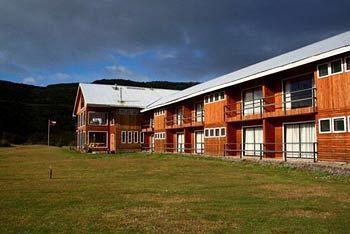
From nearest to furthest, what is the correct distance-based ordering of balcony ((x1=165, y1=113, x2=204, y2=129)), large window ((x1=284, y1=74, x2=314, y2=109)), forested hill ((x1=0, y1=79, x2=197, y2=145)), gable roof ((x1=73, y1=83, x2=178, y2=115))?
large window ((x1=284, y1=74, x2=314, y2=109)) → balcony ((x1=165, y1=113, x2=204, y2=129)) → gable roof ((x1=73, y1=83, x2=178, y2=115)) → forested hill ((x1=0, y1=79, x2=197, y2=145))

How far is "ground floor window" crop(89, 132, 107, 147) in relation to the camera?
56647 millimetres

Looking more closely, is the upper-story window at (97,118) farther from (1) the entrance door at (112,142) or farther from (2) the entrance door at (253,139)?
(2) the entrance door at (253,139)

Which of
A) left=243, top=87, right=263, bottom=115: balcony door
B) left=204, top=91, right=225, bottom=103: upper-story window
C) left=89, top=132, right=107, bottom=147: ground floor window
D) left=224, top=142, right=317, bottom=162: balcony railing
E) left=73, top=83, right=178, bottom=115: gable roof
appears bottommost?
left=224, top=142, right=317, bottom=162: balcony railing

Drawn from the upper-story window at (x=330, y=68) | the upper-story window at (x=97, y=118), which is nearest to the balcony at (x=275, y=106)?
the upper-story window at (x=330, y=68)

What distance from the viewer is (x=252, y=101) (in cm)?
3061

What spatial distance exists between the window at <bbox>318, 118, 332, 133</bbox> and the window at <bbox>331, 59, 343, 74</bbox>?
102 inches

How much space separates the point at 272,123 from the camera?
27953 mm

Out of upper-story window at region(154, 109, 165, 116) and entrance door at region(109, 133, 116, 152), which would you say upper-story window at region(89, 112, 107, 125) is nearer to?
entrance door at region(109, 133, 116, 152)

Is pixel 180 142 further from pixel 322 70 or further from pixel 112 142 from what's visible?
pixel 322 70

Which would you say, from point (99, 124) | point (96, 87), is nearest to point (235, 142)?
point (99, 124)

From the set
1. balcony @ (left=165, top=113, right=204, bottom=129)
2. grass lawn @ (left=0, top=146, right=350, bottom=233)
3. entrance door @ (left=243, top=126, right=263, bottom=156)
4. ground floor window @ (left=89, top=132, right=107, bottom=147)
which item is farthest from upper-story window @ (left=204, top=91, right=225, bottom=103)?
ground floor window @ (left=89, top=132, right=107, bottom=147)

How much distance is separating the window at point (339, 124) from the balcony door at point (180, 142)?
883 inches

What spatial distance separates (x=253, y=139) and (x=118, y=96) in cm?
3090

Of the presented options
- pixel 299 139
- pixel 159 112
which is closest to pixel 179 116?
pixel 159 112
